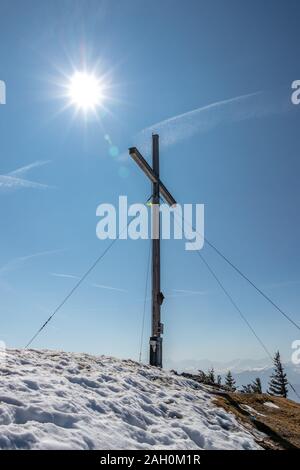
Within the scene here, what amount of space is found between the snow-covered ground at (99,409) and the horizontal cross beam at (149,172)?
770cm

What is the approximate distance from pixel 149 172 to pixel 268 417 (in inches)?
390

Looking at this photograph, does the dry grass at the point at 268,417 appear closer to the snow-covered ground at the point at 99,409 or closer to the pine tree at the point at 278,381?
the snow-covered ground at the point at 99,409

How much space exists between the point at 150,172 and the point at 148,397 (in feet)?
30.3

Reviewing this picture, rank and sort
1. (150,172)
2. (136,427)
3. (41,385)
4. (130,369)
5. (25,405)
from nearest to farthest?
(25,405)
(136,427)
(41,385)
(130,369)
(150,172)

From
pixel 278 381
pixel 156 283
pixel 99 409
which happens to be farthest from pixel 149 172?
pixel 278 381

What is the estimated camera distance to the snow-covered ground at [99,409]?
554cm

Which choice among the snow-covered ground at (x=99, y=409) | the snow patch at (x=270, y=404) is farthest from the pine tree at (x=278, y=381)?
the snow-covered ground at (x=99, y=409)

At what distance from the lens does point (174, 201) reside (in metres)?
15.7

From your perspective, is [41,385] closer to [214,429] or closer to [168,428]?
[168,428]

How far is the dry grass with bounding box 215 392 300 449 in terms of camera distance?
8125mm

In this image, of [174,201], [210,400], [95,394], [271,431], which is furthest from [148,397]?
[174,201]

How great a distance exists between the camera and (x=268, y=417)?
10164 millimetres

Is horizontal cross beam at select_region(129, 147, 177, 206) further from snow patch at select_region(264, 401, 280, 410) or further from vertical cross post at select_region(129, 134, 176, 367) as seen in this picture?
snow patch at select_region(264, 401, 280, 410)

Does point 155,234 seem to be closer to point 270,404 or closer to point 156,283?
point 156,283
